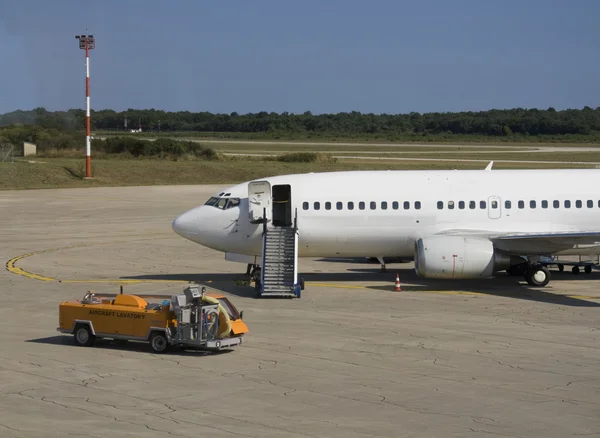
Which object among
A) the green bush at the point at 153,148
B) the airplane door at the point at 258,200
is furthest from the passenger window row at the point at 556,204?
the green bush at the point at 153,148

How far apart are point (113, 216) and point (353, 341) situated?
3605cm

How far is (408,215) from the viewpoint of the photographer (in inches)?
1307

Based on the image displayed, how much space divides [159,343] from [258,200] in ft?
36.3

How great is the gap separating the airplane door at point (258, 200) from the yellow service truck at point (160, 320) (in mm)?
9530

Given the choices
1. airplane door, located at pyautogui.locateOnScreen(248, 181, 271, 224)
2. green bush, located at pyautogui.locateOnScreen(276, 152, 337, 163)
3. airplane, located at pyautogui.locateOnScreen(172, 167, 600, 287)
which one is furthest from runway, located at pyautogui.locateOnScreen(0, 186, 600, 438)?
green bush, located at pyautogui.locateOnScreen(276, 152, 337, 163)

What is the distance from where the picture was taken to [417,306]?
2942 centimetres

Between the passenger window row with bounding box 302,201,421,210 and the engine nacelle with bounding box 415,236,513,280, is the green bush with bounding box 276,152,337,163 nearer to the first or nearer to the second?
the passenger window row with bounding box 302,201,421,210

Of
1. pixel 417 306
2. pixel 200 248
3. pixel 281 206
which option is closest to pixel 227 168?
pixel 200 248

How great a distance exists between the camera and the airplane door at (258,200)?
33.3 meters

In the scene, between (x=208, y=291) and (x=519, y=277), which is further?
(x=519, y=277)

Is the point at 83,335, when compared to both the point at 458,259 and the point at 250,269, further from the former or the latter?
the point at 458,259

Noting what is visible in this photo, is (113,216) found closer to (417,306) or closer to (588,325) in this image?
(417,306)

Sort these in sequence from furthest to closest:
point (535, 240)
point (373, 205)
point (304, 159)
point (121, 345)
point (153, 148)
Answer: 1. point (153, 148)
2. point (304, 159)
3. point (373, 205)
4. point (535, 240)
5. point (121, 345)

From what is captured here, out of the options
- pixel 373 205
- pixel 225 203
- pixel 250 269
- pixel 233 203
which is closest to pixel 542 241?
pixel 373 205
